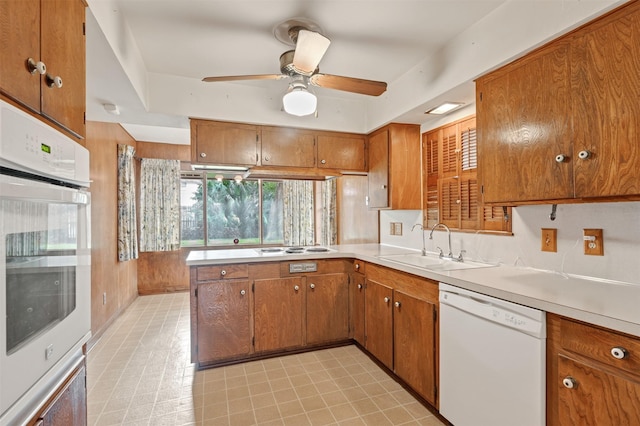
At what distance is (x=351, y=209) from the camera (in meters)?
4.37

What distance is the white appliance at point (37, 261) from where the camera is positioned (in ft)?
2.54

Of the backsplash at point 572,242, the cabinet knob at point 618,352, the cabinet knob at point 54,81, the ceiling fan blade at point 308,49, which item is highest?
the ceiling fan blade at point 308,49

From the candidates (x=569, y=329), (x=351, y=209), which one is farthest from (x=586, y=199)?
(x=351, y=209)

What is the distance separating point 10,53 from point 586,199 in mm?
2238

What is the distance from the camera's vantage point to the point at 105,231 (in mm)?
3672

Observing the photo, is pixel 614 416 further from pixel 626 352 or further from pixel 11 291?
pixel 11 291

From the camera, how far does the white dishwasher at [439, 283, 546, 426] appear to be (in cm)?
137

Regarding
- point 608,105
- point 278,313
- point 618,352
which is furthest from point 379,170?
point 618,352

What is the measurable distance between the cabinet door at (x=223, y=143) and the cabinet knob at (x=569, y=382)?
2677 mm

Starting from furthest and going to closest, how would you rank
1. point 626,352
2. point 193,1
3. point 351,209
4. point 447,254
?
point 351,209 < point 447,254 < point 193,1 < point 626,352

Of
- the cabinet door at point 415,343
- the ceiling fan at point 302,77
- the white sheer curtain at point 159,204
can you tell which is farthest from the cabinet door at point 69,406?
the white sheer curtain at point 159,204

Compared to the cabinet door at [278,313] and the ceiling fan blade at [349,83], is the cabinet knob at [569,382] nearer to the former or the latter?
the ceiling fan blade at [349,83]

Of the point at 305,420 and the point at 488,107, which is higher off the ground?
the point at 488,107

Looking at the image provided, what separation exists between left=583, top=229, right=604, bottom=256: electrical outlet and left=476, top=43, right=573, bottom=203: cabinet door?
1.10 ft
